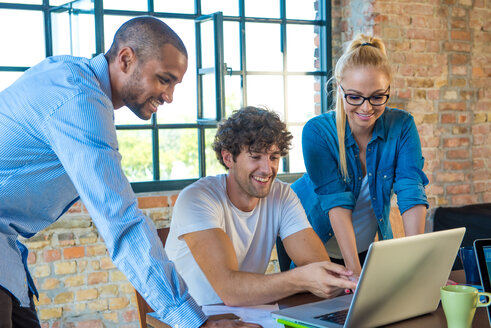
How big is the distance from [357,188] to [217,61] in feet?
5.01

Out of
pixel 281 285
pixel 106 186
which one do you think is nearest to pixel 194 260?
pixel 281 285

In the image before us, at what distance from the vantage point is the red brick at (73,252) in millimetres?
3432

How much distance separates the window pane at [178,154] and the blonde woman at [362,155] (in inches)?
64.0

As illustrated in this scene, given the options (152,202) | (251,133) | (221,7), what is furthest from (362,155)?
(221,7)

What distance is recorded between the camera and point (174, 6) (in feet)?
12.4

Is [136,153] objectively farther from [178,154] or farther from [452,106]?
[452,106]

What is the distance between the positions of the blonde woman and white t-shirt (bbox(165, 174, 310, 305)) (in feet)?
0.49

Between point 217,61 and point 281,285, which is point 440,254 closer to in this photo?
point 281,285

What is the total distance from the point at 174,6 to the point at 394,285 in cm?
287

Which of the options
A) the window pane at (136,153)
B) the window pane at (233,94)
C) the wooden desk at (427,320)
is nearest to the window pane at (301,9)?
the window pane at (233,94)

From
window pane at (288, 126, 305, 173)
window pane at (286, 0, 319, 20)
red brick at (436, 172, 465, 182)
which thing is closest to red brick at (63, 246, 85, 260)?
window pane at (288, 126, 305, 173)

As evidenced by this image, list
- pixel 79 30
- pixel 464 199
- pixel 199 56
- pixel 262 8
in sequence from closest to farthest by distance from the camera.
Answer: pixel 79 30 → pixel 199 56 → pixel 262 8 → pixel 464 199

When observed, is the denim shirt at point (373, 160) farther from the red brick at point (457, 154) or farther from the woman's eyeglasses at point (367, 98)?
the red brick at point (457, 154)

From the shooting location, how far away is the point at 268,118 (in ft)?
7.36
